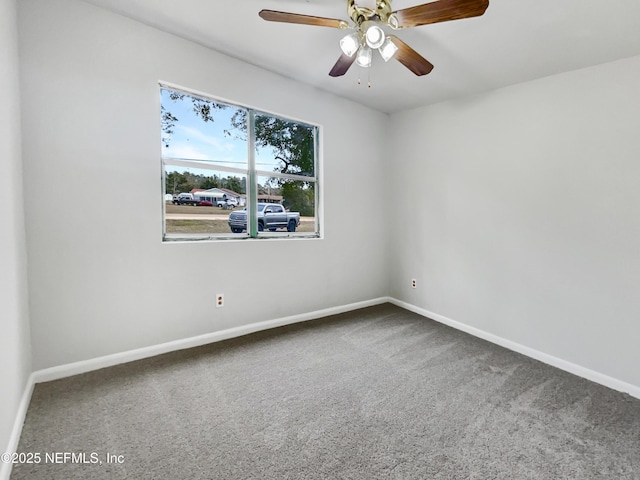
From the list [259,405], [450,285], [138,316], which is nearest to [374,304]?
[450,285]

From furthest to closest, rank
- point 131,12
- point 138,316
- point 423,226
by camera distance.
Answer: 1. point 423,226
2. point 138,316
3. point 131,12

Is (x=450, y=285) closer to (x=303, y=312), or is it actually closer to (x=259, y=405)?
(x=303, y=312)

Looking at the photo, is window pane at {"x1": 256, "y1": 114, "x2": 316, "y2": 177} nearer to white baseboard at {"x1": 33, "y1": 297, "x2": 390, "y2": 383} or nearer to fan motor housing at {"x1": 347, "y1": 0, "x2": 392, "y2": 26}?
fan motor housing at {"x1": 347, "y1": 0, "x2": 392, "y2": 26}

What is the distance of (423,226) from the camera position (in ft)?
11.4

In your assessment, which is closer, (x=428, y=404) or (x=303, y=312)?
(x=428, y=404)

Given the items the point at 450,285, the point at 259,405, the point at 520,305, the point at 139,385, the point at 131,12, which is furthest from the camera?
the point at 450,285

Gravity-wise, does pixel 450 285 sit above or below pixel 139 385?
above

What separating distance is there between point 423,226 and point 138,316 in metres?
3.07

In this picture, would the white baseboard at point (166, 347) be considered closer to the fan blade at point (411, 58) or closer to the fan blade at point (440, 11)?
the fan blade at point (411, 58)

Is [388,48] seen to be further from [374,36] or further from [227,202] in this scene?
[227,202]

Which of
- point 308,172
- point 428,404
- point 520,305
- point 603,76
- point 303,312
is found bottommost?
point 428,404

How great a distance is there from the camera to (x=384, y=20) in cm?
171

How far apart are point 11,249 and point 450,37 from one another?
3.08 m

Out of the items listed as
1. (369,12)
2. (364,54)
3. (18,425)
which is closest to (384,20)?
(369,12)
